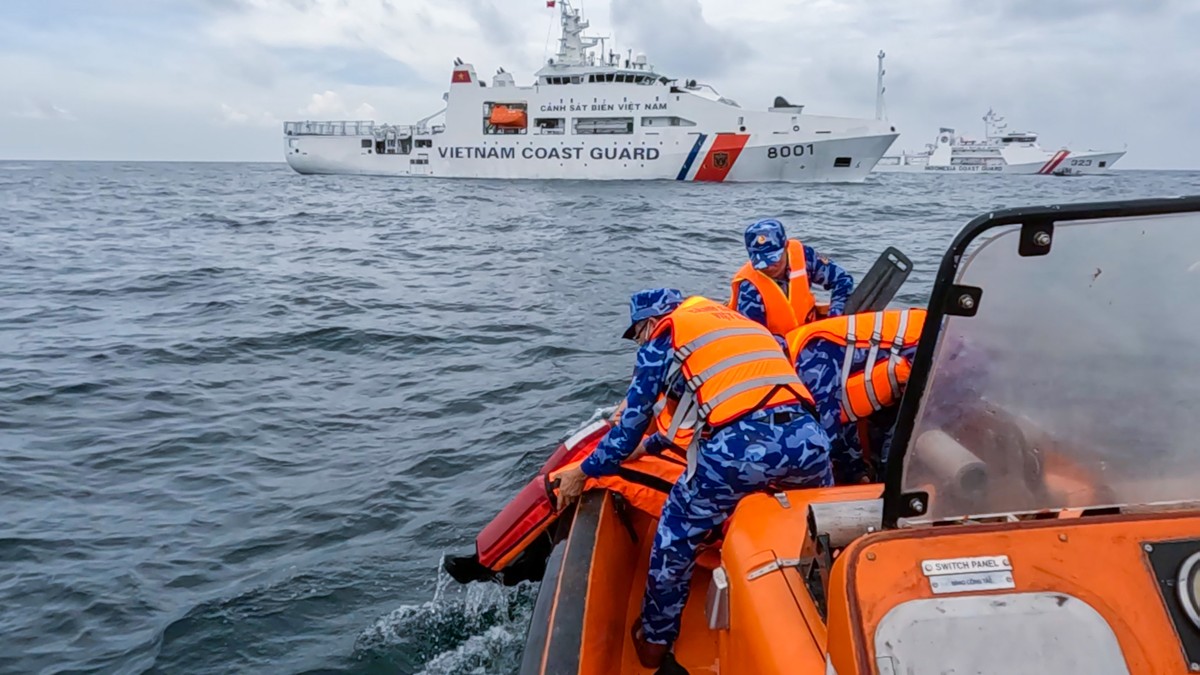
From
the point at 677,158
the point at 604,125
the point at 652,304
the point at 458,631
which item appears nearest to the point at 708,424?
the point at 652,304

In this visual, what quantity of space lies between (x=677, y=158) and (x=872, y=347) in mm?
33904

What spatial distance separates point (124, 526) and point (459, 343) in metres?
4.73

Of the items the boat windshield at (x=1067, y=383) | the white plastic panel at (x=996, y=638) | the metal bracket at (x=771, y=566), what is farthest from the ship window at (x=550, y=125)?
the white plastic panel at (x=996, y=638)

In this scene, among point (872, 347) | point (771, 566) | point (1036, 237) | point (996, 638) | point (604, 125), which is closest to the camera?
point (996, 638)

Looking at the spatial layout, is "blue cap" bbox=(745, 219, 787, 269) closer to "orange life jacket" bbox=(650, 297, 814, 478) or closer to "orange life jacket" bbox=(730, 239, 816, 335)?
"orange life jacket" bbox=(730, 239, 816, 335)

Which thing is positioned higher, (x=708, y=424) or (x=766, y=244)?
(x=766, y=244)

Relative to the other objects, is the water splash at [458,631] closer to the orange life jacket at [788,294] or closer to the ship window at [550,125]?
the orange life jacket at [788,294]

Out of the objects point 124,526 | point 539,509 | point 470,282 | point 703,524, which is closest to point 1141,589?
point 703,524

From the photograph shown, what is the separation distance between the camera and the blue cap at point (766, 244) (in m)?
4.75

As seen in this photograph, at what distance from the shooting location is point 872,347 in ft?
10.8

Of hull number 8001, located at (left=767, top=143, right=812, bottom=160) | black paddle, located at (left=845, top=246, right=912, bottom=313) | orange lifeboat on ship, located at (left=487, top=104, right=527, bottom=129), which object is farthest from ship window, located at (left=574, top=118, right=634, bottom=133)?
black paddle, located at (left=845, top=246, right=912, bottom=313)

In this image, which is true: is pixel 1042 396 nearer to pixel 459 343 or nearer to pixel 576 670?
pixel 576 670

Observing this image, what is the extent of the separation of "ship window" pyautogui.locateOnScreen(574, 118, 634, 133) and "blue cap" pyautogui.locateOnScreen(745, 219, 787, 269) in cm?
3400

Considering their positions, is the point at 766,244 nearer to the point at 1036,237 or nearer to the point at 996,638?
the point at 1036,237
